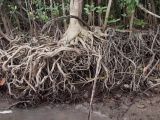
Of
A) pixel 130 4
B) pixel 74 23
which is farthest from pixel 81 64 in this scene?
pixel 130 4

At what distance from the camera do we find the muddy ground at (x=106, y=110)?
4.16 meters

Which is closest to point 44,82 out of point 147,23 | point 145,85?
point 145,85

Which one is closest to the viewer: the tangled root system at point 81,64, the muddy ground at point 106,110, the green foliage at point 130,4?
the muddy ground at point 106,110

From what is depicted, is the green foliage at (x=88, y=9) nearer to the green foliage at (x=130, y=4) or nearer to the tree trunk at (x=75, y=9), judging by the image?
the tree trunk at (x=75, y=9)

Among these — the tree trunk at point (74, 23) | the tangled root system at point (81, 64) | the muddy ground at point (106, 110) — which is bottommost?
the muddy ground at point (106, 110)

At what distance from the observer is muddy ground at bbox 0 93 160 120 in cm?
416

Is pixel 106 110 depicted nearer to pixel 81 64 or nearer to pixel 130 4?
pixel 81 64

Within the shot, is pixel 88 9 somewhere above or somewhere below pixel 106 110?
above

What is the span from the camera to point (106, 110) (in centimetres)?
427

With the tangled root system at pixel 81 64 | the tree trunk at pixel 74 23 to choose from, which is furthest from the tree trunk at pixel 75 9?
the tangled root system at pixel 81 64

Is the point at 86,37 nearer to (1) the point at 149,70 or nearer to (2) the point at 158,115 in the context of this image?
(1) the point at 149,70

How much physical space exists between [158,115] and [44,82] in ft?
3.97

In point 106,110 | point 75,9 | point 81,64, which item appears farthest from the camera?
point 75,9

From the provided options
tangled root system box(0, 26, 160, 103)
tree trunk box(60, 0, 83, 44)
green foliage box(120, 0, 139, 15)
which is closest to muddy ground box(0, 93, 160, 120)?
tangled root system box(0, 26, 160, 103)
